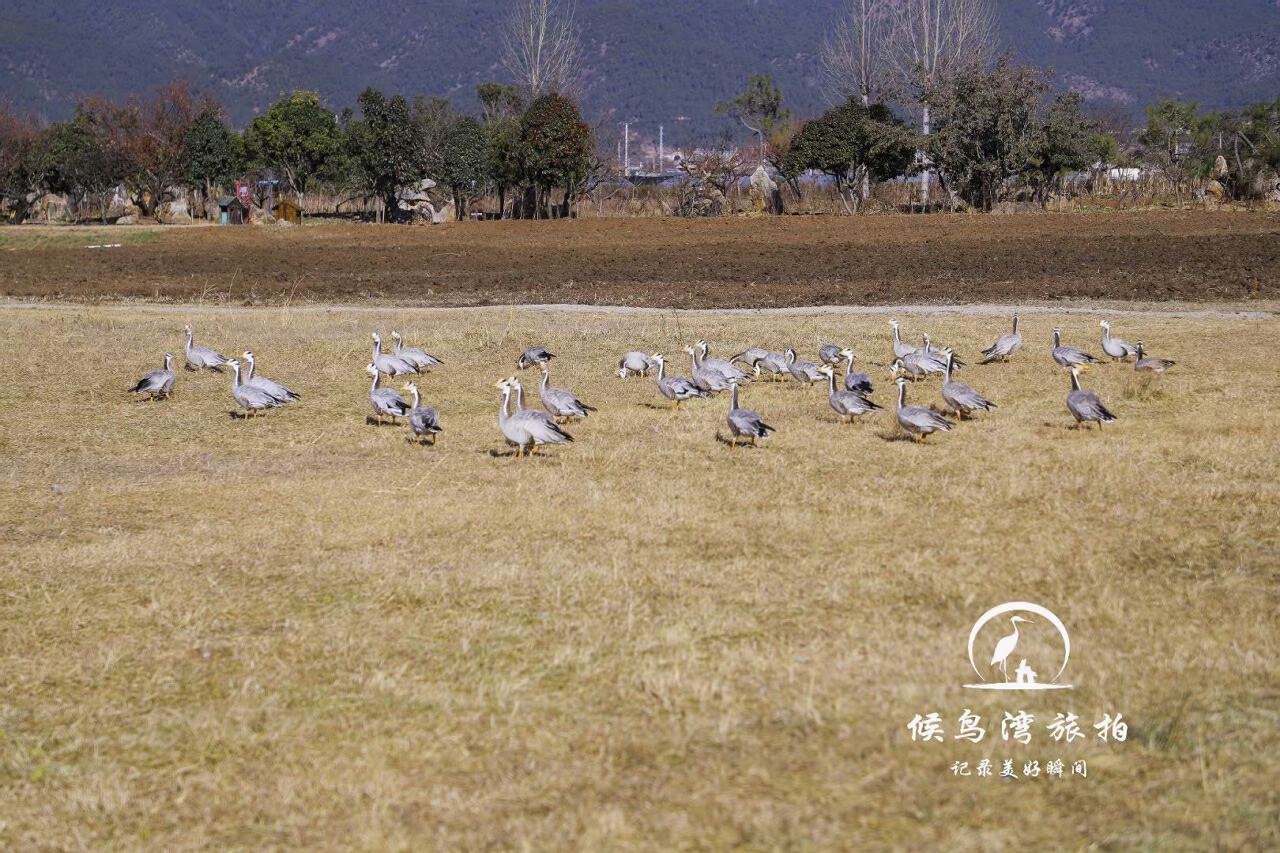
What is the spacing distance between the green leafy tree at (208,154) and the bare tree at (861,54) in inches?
1614

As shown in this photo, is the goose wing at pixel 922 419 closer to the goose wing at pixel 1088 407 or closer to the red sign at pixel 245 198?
the goose wing at pixel 1088 407

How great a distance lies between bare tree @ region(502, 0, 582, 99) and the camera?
93.6 meters

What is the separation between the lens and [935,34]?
264 feet

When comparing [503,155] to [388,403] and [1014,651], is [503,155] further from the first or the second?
[1014,651]

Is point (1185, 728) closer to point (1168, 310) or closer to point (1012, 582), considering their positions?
point (1012, 582)

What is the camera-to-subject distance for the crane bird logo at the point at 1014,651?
285 inches

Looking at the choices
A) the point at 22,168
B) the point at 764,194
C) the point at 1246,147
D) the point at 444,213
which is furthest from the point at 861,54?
the point at 22,168

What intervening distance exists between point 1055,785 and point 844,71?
3298 inches

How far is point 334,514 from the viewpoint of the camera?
1114 cm

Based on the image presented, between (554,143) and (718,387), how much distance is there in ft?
170

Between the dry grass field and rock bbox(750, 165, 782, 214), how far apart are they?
5424cm

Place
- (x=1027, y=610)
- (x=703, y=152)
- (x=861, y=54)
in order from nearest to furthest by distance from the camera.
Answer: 1. (x=1027, y=610)
2. (x=861, y=54)
3. (x=703, y=152)

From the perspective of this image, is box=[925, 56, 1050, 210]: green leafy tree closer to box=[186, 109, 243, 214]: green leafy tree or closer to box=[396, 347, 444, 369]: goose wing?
box=[186, 109, 243, 214]: green leafy tree

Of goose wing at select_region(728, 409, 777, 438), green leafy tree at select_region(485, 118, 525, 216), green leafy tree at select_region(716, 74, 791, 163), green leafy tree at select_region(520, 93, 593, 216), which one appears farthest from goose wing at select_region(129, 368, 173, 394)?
green leafy tree at select_region(716, 74, 791, 163)
